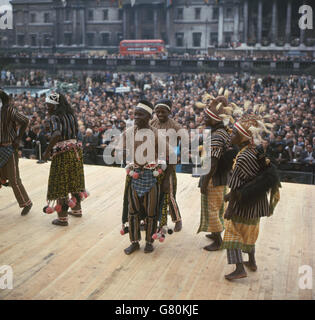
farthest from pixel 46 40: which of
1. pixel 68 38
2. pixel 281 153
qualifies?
pixel 281 153

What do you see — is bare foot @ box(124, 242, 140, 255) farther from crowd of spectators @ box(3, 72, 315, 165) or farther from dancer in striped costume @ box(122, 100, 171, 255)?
crowd of spectators @ box(3, 72, 315, 165)

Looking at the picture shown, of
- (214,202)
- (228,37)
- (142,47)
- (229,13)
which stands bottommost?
(214,202)

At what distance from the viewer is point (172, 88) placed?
87.5 ft

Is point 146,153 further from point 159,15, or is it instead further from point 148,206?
point 159,15

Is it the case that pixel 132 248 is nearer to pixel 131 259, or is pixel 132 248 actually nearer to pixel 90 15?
pixel 131 259

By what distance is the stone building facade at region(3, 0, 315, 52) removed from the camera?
53656 millimetres

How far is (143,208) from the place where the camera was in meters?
4.97

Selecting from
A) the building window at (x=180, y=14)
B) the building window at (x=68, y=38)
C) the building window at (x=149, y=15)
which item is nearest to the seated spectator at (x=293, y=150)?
the building window at (x=180, y=14)

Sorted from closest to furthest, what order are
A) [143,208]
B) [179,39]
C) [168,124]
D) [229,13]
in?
[143,208] → [168,124] → [229,13] → [179,39]

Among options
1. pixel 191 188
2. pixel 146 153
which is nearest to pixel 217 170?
pixel 146 153

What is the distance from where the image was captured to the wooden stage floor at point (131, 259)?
13.6ft

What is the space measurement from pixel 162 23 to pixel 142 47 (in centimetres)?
1290
